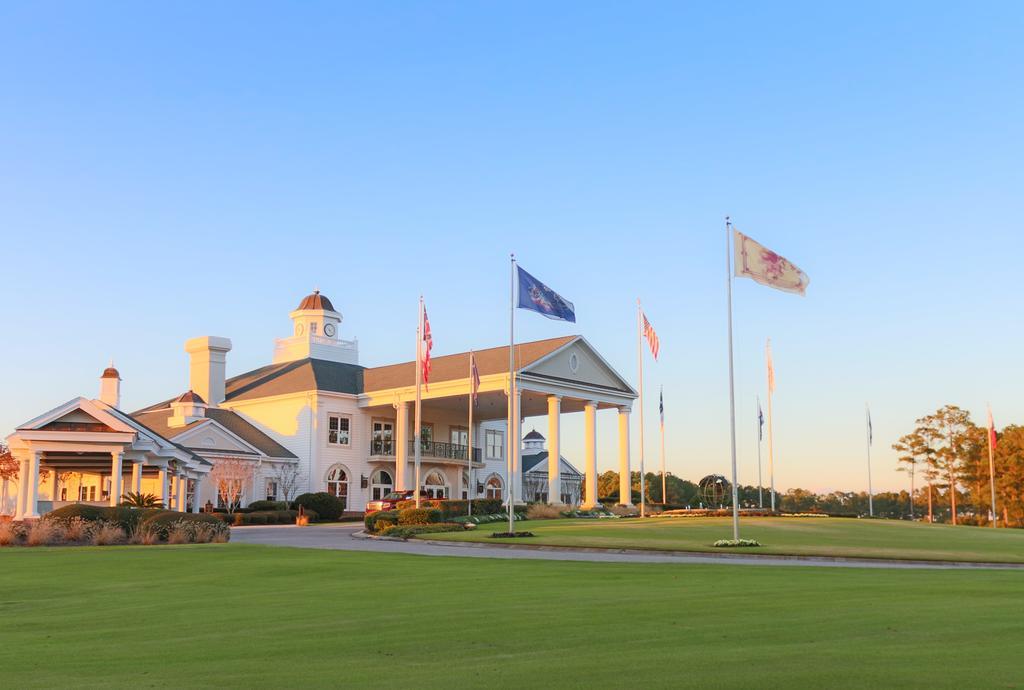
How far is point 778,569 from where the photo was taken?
20062 millimetres

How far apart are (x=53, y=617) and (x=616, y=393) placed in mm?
49247

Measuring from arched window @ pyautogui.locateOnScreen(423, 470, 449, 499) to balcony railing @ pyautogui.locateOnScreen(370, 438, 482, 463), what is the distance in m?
1.63

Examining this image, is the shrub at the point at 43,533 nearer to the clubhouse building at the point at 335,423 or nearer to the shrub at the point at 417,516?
the shrub at the point at 417,516

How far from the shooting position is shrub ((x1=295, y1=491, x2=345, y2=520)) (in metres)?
55.3

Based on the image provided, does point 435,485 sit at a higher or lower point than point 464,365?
lower

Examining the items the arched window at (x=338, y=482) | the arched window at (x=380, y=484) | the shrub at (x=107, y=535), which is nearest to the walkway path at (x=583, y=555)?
the shrub at (x=107, y=535)

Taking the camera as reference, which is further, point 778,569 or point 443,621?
point 778,569

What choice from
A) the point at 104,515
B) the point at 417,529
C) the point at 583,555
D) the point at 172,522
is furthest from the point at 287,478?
the point at 583,555

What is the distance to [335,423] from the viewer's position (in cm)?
6322

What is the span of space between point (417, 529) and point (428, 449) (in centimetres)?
3190

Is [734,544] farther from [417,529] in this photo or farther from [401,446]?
[401,446]

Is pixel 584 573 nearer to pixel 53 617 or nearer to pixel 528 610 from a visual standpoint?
pixel 528 610

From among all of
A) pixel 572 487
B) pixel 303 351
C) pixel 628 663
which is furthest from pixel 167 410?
pixel 628 663

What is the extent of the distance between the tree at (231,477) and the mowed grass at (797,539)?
19619mm
